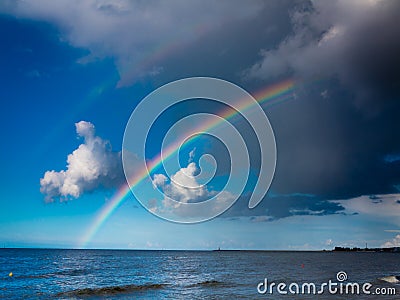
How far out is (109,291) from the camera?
3681cm

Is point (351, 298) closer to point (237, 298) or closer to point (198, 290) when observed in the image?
point (237, 298)

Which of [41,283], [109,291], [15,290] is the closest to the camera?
[109,291]

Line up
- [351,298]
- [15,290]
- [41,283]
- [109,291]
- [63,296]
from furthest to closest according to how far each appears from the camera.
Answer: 1. [41,283]
2. [15,290]
3. [109,291]
4. [63,296]
5. [351,298]

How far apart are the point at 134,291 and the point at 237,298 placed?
11503 millimetres

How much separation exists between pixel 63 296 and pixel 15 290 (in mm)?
9175

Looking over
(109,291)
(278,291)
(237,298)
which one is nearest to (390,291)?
(278,291)

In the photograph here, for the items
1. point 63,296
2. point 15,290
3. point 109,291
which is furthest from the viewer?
point 15,290

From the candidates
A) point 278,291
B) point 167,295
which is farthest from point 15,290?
point 278,291

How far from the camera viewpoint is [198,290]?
37.5 m

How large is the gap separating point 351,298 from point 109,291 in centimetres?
2233

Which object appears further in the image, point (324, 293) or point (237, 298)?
point (324, 293)

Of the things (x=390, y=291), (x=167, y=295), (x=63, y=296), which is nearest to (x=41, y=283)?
(x=63, y=296)

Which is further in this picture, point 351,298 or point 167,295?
point 167,295

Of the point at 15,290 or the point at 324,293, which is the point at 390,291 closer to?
the point at 324,293
